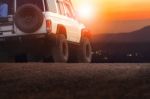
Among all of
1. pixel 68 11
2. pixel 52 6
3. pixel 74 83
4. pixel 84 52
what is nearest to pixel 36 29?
pixel 52 6

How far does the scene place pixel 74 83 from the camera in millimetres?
12516

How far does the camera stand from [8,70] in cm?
1479

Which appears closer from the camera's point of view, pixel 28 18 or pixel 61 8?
pixel 28 18

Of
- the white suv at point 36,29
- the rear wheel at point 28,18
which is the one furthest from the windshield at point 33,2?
the rear wheel at point 28,18

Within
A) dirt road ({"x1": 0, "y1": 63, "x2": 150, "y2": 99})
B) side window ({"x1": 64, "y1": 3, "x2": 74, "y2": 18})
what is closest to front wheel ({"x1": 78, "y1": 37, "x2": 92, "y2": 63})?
side window ({"x1": 64, "y1": 3, "x2": 74, "y2": 18})

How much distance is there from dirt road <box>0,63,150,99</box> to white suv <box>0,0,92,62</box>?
4456mm

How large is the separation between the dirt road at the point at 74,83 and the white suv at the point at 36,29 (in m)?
4.46

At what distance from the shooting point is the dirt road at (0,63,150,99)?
37.4 ft

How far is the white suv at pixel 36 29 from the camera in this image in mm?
19469

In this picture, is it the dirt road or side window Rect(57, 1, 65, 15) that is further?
side window Rect(57, 1, 65, 15)

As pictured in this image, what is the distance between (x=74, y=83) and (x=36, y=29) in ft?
23.8

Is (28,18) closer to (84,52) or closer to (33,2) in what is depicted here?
(33,2)

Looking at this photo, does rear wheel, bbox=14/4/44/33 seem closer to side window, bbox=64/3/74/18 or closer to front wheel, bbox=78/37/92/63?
side window, bbox=64/3/74/18

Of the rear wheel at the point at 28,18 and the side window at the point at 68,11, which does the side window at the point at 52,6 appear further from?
the side window at the point at 68,11
